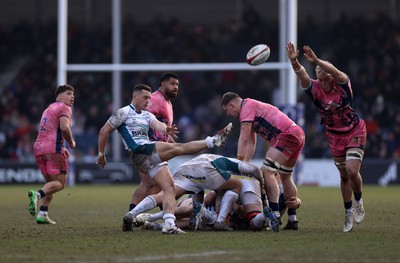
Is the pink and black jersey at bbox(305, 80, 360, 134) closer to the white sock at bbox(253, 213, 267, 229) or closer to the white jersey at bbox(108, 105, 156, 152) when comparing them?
the white sock at bbox(253, 213, 267, 229)

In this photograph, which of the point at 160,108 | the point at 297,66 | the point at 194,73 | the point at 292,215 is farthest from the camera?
the point at 194,73

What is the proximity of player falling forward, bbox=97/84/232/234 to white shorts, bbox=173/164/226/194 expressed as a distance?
623 mm

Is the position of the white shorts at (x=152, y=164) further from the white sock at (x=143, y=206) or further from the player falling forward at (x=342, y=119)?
the player falling forward at (x=342, y=119)

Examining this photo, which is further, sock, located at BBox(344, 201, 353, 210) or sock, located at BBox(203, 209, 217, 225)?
sock, located at BBox(344, 201, 353, 210)

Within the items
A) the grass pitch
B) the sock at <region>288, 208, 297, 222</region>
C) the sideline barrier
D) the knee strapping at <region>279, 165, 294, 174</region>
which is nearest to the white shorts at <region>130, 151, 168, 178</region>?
the grass pitch

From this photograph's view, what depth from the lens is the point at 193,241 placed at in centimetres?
1127

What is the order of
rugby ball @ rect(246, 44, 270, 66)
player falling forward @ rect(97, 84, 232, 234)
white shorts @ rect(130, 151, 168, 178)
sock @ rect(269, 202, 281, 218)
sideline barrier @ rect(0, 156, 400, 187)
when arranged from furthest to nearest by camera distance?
sideline barrier @ rect(0, 156, 400, 187), rugby ball @ rect(246, 44, 270, 66), sock @ rect(269, 202, 281, 218), white shorts @ rect(130, 151, 168, 178), player falling forward @ rect(97, 84, 232, 234)

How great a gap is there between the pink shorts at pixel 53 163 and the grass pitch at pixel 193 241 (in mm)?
822

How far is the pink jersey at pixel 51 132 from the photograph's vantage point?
15.4m

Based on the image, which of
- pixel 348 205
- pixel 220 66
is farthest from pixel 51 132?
pixel 220 66

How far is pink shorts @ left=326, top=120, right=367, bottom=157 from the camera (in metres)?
13.1

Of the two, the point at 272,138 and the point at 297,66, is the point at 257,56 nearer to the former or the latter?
the point at 272,138

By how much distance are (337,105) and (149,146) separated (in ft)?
8.88

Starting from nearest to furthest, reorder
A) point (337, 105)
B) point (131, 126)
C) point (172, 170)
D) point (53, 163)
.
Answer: point (131, 126)
point (337, 105)
point (53, 163)
point (172, 170)
